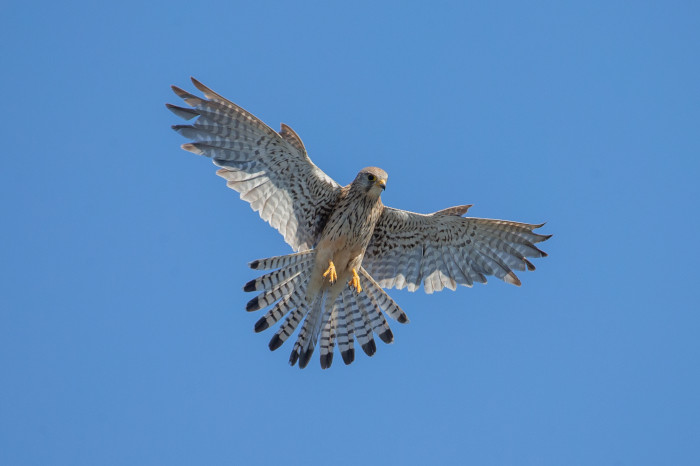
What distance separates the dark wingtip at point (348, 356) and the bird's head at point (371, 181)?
1952mm

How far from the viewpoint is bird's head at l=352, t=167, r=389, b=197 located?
1060cm

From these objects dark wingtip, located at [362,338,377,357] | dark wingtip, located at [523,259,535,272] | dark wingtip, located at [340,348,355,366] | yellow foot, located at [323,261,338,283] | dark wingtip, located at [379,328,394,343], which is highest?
dark wingtip, located at [523,259,535,272]

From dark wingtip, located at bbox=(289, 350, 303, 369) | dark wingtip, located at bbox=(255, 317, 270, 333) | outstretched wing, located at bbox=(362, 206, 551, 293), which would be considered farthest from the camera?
outstretched wing, located at bbox=(362, 206, 551, 293)

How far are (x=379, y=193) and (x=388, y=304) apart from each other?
137 centimetres

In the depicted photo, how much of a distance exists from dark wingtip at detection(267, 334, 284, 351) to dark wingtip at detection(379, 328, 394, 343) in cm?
127

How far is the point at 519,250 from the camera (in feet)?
38.0

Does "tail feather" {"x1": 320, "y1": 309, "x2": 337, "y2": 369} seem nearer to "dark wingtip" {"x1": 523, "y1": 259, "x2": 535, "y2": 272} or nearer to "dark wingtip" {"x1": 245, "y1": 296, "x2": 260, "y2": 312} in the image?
"dark wingtip" {"x1": 245, "y1": 296, "x2": 260, "y2": 312}

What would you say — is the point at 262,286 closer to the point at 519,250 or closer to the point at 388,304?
the point at 388,304

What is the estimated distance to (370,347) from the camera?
10906mm

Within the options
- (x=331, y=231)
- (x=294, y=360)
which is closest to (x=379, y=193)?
(x=331, y=231)

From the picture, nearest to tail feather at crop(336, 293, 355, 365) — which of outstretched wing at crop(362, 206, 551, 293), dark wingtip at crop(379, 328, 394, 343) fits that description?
dark wingtip at crop(379, 328, 394, 343)

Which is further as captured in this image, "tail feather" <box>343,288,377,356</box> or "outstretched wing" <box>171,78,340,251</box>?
"tail feather" <box>343,288,377,356</box>

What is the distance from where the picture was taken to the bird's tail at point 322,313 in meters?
10.5

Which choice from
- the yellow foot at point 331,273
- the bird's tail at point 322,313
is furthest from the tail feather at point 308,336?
the yellow foot at point 331,273
